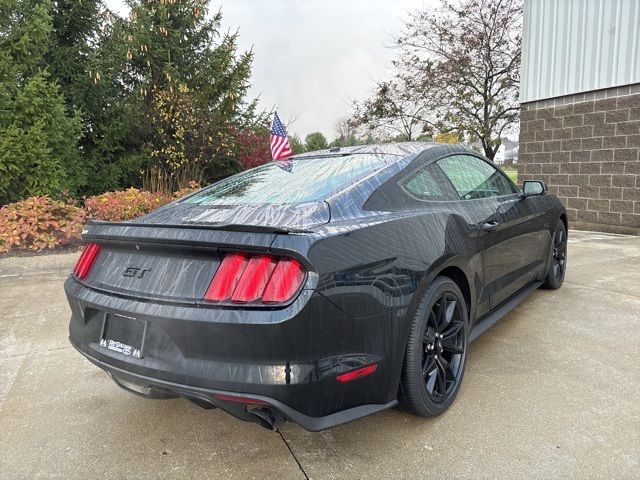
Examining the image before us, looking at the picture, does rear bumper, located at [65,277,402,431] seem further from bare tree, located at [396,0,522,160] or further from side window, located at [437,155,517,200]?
bare tree, located at [396,0,522,160]

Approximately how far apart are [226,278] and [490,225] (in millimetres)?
1875

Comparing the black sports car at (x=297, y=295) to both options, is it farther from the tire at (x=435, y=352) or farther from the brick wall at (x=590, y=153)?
the brick wall at (x=590, y=153)

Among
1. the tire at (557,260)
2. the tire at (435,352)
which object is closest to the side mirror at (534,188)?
the tire at (557,260)

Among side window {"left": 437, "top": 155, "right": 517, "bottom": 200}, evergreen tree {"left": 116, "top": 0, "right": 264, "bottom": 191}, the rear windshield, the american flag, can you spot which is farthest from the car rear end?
evergreen tree {"left": 116, "top": 0, "right": 264, "bottom": 191}

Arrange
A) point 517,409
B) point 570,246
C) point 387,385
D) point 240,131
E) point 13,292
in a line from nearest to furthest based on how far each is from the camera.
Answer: point 387,385
point 517,409
point 13,292
point 570,246
point 240,131

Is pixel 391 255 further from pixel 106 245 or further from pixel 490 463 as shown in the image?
pixel 106 245

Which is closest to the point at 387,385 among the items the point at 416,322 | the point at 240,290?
the point at 416,322

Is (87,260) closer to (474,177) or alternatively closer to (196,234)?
(196,234)

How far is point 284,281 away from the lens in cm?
176

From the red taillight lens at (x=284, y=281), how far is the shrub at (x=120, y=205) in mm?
6368

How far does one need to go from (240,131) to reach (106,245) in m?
11.1

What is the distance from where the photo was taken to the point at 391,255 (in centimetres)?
207

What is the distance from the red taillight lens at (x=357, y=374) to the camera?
184 cm

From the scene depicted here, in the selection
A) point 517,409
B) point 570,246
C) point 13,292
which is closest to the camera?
point 517,409
